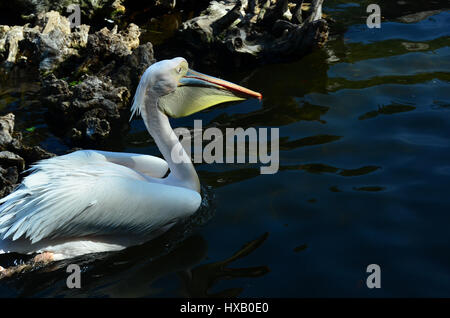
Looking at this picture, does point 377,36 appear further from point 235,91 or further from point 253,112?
point 235,91

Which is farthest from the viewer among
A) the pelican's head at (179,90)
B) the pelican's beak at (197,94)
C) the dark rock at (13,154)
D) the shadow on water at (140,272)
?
the dark rock at (13,154)

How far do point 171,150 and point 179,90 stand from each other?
45 cm

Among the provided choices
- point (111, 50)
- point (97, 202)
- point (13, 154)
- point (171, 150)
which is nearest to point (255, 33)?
point (111, 50)

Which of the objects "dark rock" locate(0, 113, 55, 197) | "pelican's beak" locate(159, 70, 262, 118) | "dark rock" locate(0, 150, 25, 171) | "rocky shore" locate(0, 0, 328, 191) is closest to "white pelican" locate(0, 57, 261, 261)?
"pelican's beak" locate(159, 70, 262, 118)

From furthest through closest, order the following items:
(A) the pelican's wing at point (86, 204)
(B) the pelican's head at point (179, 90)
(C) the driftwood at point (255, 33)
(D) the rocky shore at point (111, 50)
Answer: (C) the driftwood at point (255, 33)
(D) the rocky shore at point (111, 50)
(B) the pelican's head at point (179, 90)
(A) the pelican's wing at point (86, 204)

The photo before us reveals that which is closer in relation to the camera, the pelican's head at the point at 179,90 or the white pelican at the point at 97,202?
the white pelican at the point at 97,202

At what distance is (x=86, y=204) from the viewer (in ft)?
11.6

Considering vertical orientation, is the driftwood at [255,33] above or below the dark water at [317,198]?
above

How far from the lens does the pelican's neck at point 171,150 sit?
13.3 feet

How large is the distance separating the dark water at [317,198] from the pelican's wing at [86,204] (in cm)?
22

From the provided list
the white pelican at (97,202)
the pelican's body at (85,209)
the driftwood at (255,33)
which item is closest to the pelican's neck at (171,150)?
the white pelican at (97,202)

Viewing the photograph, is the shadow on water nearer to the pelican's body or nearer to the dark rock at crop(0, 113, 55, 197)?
the pelican's body

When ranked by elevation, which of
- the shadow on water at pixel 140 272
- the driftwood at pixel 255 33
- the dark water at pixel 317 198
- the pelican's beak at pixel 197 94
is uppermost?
the driftwood at pixel 255 33

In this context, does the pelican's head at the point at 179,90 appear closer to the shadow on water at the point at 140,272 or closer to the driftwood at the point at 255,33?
the shadow on water at the point at 140,272
